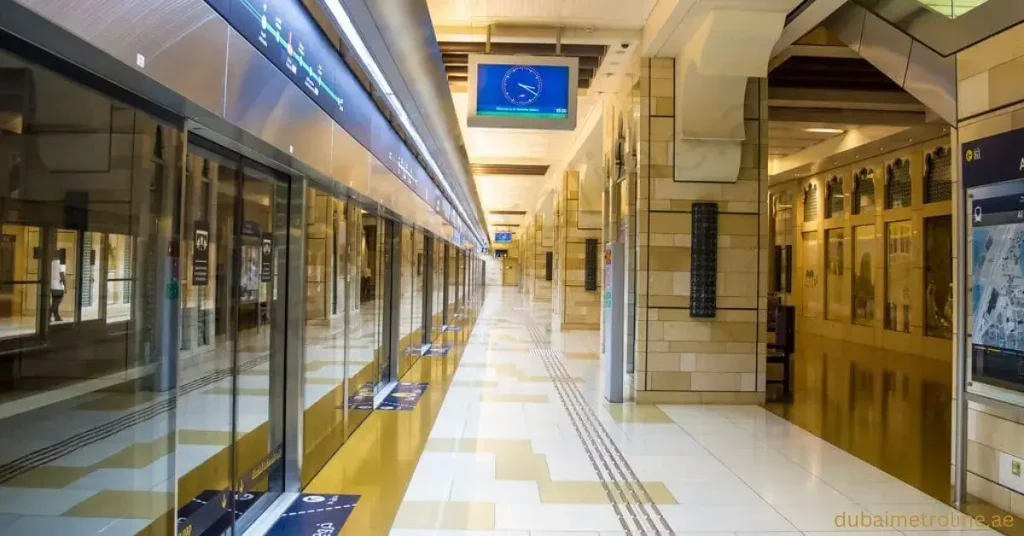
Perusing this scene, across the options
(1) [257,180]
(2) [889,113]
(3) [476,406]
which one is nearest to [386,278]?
(3) [476,406]

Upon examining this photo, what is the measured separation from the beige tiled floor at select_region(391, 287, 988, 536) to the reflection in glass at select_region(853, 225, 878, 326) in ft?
25.8

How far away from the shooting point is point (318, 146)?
147 inches

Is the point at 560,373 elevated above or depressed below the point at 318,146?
below

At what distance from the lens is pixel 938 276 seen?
10.8 metres

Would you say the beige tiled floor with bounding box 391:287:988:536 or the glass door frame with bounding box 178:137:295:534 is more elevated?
the glass door frame with bounding box 178:137:295:534

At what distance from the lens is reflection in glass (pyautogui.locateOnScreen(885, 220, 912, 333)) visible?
11.4 m

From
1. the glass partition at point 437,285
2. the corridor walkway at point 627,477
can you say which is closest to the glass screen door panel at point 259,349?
the corridor walkway at point 627,477

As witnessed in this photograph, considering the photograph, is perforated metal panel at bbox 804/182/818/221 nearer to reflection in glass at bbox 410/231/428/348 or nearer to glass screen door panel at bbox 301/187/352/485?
reflection in glass at bbox 410/231/428/348

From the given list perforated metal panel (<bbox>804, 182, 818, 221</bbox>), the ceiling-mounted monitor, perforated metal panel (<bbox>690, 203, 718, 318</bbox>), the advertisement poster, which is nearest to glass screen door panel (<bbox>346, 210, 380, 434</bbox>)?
the advertisement poster

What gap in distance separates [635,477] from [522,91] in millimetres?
3745

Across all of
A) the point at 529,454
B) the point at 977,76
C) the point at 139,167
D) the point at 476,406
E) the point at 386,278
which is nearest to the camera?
the point at 139,167

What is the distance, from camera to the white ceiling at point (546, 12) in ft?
19.4

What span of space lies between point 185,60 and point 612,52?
569 cm

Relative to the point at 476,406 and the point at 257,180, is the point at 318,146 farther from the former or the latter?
the point at 476,406
